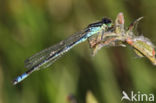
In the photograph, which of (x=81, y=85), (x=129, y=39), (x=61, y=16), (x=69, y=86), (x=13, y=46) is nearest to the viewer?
(x=129, y=39)

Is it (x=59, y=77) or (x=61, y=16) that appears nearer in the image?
(x=59, y=77)

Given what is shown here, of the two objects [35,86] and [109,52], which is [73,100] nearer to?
[35,86]

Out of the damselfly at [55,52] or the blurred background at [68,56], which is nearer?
the damselfly at [55,52]

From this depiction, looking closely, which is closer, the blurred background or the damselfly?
the damselfly

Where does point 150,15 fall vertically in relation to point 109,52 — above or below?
above

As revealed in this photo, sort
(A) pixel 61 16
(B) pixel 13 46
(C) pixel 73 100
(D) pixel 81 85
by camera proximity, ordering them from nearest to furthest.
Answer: (C) pixel 73 100 → (D) pixel 81 85 → (B) pixel 13 46 → (A) pixel 61 16

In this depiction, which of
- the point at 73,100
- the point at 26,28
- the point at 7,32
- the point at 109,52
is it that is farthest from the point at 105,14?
the point at 73,100

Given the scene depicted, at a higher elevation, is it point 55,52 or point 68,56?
point 55,52

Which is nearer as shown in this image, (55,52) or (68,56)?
(55,52)
